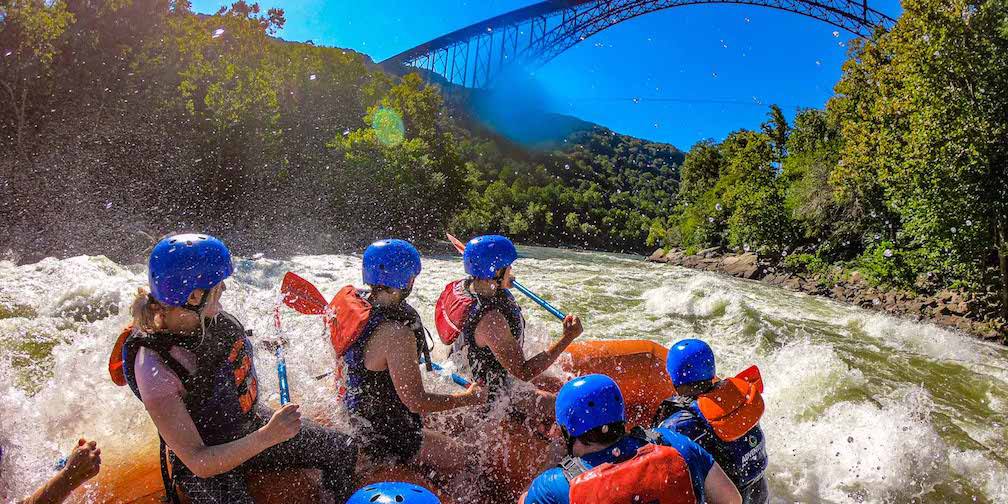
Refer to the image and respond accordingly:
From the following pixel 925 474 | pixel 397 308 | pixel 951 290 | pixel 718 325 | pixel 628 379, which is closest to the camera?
pixel 397 308

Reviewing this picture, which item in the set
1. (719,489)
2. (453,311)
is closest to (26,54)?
(453,311)

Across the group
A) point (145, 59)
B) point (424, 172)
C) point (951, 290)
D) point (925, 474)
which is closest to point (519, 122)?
point (424, 172)

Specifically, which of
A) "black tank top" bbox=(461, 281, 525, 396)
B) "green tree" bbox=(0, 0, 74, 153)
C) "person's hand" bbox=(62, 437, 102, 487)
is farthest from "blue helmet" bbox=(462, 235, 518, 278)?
"green tree" bbox=(0, 0, 74, 153)

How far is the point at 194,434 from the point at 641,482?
160 cm

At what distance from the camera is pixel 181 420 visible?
189cm

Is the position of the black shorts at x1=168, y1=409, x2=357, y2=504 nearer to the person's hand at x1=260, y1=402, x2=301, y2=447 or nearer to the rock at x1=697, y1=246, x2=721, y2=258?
the person's hand at x1=260, y1=402, x2=301, y2=447

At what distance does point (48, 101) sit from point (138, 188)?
179 inches

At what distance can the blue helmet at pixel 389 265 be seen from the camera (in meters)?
2.87

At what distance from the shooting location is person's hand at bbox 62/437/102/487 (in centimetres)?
199

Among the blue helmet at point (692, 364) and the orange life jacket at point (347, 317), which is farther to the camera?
the blue helmet at point (692, 364)

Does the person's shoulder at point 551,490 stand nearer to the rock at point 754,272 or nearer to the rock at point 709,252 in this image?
the rock at point 754,272

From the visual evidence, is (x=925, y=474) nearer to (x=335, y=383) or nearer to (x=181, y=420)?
(x=335, y=383)

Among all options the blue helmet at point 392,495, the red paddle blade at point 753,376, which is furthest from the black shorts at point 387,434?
the red paddle blade at point 753,376

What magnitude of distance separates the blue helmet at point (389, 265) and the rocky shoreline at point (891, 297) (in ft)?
41.0
